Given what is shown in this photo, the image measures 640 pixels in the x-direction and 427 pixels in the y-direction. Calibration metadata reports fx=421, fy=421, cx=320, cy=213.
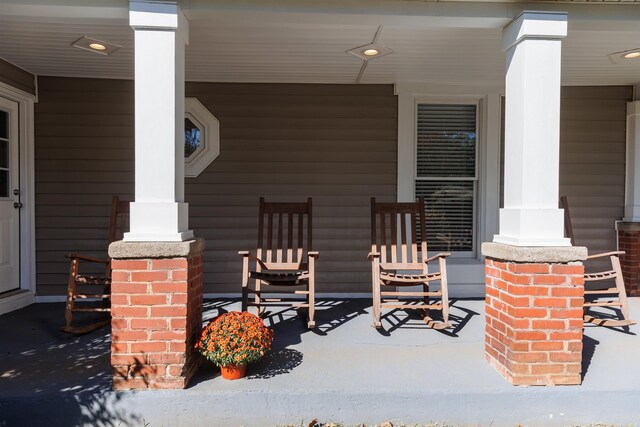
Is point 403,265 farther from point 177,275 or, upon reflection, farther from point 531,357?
point 177,275

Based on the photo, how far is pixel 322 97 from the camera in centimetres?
414

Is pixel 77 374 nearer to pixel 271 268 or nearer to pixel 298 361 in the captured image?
pixel 298 361

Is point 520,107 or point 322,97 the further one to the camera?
point 322,97

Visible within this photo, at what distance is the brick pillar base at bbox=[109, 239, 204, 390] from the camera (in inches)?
85.4

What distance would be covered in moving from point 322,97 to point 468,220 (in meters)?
1.94

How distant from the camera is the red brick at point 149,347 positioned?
218cm

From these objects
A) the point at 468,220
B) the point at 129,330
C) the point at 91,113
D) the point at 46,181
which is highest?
the point at 91,113

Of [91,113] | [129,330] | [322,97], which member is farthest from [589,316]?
[91,113]

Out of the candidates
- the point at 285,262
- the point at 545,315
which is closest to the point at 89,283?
the point at 285,262

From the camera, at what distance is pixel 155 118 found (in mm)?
2277

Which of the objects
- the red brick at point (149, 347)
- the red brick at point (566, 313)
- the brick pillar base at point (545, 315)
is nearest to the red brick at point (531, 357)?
the brick pillar base at point (545, 315)

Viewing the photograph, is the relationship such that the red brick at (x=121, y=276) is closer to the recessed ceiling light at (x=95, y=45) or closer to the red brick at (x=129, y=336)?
the red brick at (x=129, y=336)

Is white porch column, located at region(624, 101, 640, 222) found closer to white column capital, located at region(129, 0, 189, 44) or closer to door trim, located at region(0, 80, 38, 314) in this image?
white column capital, located at region(129, 0, 189, 44)

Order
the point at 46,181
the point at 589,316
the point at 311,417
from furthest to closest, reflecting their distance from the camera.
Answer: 1. the point at 46,181
2. the point at 589,316
3. the point at 311,417
